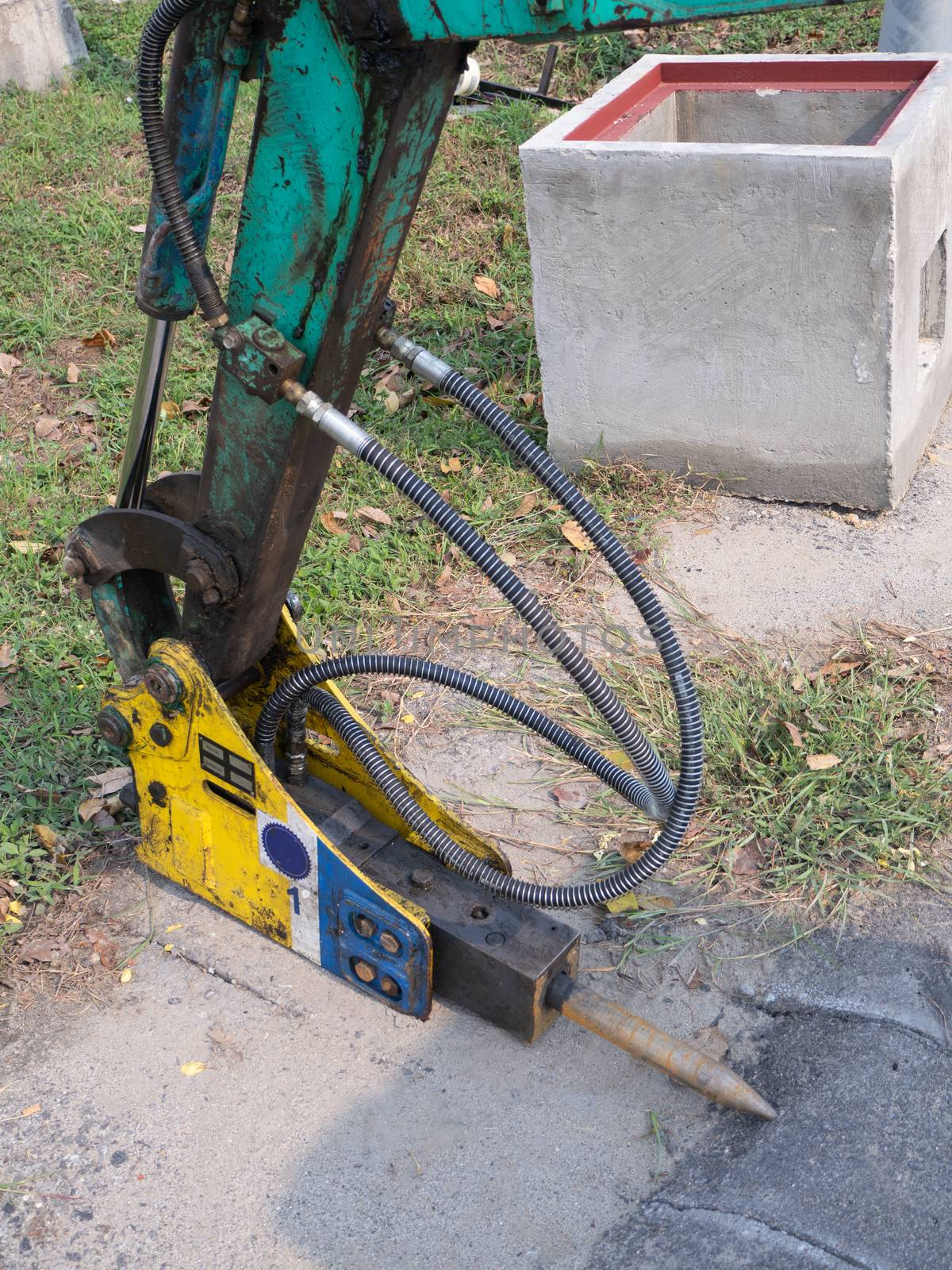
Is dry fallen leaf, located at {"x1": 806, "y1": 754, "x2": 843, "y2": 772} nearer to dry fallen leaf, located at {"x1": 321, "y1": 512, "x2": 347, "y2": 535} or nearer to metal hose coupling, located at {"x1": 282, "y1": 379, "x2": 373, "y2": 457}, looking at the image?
metal hose coupling, located at {"x1": 282, "y1": 379, "x2": 373, "y2": 457}

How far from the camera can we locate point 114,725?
104 inches

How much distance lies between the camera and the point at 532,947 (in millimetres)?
2453

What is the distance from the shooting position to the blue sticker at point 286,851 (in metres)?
2.48

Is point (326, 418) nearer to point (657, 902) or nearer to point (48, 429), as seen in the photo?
point (657, 902)

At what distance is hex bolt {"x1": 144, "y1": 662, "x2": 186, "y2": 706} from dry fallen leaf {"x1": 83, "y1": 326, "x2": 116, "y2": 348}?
126 inches

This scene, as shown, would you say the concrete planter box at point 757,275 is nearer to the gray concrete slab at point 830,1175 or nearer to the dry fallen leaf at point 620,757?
the dry fallen leaf at point 620,757

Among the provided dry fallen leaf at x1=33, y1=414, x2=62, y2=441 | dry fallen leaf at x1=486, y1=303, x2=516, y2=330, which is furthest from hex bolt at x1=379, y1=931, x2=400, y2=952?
dry fallen leaf at x1=486, y1=303, x2=516, y2=330

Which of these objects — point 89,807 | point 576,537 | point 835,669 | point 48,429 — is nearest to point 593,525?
point 835,669

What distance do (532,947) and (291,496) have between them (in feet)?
3.26

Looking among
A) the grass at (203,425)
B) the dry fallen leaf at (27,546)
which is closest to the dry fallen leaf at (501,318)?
the grass at (203,425)

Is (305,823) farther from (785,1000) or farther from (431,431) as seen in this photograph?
(431,431)

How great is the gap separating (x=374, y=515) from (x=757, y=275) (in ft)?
4.82

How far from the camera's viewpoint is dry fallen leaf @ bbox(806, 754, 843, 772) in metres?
3.07

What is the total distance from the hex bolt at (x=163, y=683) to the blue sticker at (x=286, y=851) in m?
0.32
